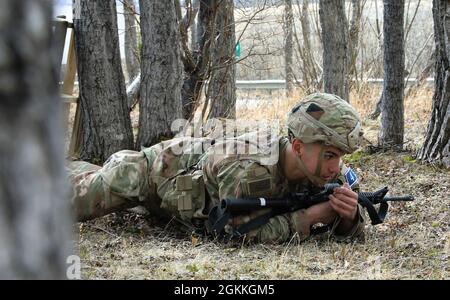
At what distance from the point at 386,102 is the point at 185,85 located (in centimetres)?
198

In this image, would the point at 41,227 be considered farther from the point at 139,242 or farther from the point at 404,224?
the point at 404,224

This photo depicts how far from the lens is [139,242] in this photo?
432 centimetres

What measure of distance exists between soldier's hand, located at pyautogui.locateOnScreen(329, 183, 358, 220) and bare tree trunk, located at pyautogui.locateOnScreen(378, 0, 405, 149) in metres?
3.03

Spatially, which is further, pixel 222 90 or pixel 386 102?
pixel 222 90

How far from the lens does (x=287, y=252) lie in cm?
391

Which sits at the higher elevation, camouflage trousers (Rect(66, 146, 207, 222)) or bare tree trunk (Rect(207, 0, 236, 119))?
bare tree trunk (Rect(207, 0, 236, 119))

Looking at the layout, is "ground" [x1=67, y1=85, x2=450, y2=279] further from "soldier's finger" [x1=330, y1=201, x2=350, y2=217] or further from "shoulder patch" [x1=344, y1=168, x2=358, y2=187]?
"shoulder patch" [x1=344, y1=168, x2=358, y2=187]

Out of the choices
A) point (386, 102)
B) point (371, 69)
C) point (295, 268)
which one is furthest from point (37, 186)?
point (371, 69)

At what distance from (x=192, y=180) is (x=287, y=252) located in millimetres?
840

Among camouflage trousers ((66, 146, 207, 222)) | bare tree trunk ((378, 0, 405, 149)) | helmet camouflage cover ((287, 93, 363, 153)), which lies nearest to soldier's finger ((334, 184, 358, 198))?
helmet camouflage cover ((287, 93, 363, 153))

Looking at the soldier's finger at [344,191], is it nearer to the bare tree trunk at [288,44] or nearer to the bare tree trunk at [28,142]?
the bare tree trunk at [28,142]

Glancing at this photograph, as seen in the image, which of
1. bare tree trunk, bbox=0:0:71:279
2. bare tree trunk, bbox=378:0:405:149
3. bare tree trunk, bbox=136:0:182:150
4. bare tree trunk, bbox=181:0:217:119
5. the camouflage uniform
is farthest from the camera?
bare tree trunk, bbox=378:0:405:149

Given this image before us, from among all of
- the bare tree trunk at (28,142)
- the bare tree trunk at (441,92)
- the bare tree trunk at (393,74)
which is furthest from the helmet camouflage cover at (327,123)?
the bare tree trunk at (393,74)

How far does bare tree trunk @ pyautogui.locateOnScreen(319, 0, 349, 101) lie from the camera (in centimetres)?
737
